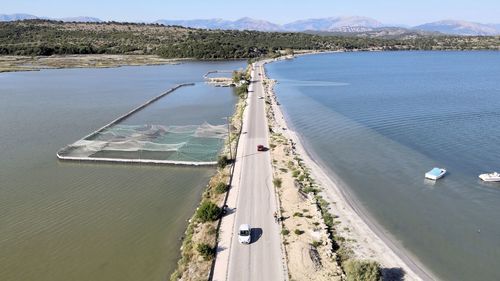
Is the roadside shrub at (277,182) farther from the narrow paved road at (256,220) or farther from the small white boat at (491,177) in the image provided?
the small white boat at (491,177)

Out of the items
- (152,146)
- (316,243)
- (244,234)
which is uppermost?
(152,146)

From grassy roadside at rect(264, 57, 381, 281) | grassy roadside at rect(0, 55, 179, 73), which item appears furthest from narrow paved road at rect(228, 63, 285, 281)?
grassy roadside at rect(0, 55, 179, 73)

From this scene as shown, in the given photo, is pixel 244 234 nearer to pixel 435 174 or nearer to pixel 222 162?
pixel 222 162

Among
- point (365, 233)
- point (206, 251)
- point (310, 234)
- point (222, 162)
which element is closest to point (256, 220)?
point (310, 234)

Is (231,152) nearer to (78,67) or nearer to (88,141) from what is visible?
(88,141)

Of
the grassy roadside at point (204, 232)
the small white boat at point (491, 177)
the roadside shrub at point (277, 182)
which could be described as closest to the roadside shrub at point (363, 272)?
the grassy roadside at point (204, 232)

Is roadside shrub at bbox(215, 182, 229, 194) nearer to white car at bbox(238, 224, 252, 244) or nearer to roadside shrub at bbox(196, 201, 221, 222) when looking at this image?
roadside shrub at bbox(196, 201, 221, 222)

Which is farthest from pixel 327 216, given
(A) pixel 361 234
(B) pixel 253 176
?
(B) pixel 253 176
